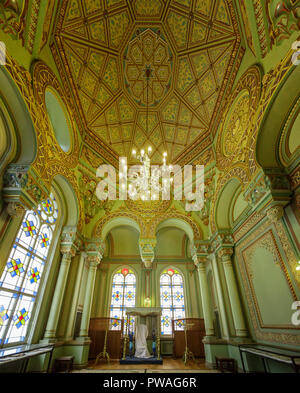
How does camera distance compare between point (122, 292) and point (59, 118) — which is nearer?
point (59, 118)

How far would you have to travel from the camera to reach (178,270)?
13562 mm

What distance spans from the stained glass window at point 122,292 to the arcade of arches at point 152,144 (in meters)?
2.95

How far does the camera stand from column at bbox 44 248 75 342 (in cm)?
630

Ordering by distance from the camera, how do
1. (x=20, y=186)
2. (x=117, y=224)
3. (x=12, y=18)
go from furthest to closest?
1. (x=117, y=224)
2. (x=20, y=186)
3. (x=12, y=18)

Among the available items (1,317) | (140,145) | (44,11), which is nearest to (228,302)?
(1,317)

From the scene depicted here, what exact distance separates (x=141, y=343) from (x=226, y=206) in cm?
771

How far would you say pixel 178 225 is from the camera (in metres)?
10.5

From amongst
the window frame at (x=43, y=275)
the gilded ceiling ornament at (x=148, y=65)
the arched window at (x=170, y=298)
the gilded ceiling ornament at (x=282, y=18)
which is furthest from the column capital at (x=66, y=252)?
the gilded ceiling ornament at (x=282, y=18)

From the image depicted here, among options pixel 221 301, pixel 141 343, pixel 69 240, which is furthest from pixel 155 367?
pixel 69 240

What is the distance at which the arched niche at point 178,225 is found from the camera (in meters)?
9.79

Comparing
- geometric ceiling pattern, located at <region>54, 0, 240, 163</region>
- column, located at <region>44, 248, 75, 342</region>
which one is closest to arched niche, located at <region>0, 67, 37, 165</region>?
geometric ceiling pattern, located at <region>54, 0, 240, 163</region>

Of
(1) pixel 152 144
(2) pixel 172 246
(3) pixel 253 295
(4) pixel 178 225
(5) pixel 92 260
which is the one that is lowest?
(3) pixel 253 295

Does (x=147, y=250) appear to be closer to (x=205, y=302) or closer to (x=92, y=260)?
(x=92, y=260)

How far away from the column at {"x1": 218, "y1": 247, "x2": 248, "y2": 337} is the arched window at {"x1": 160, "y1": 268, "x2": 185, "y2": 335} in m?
5.68
